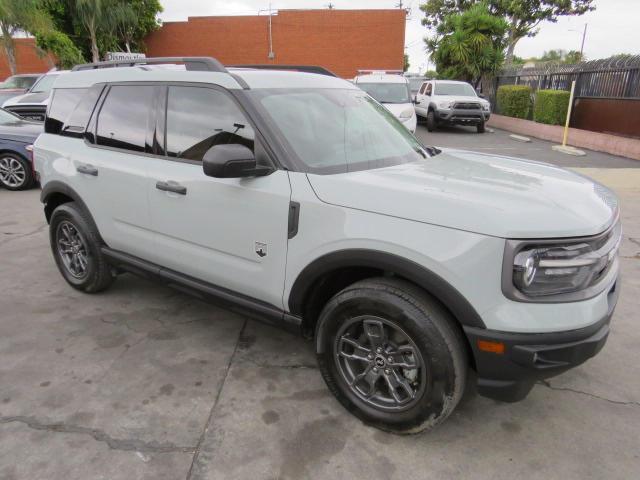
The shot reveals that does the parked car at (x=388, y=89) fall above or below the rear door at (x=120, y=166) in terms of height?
above

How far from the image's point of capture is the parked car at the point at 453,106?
1598 cm

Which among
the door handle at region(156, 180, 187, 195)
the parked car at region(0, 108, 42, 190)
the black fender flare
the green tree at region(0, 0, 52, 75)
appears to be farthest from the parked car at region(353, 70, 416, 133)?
the green tree at region(0, 0, 52, 75)

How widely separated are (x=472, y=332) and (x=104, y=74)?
3246 millimetres

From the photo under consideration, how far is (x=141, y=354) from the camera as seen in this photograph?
3.23 meters

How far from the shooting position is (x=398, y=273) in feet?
7.20

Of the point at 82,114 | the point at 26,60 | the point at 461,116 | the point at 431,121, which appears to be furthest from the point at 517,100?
the point at 26,60

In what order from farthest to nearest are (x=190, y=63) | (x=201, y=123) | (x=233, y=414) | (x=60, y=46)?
(x=60, y=46), (x=190, y=63), (x=201, y=123), (x=233, y=414)

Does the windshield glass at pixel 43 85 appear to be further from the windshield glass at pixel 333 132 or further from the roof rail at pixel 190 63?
the windshield glass at pixel 333 132

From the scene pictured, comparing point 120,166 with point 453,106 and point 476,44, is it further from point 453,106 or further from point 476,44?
point 476,44

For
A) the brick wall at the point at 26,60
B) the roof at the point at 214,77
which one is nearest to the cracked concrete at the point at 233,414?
the roof at the point at 214,77

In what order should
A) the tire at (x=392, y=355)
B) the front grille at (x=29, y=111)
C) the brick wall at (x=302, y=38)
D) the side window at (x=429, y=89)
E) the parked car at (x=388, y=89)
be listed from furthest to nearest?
the brick wall at (x=302, y=38), the side window at (x=429, y=89), the parked car at (x=388, y=89), the front grille at (x=29, y=111), the tire at (x=392, y=355)

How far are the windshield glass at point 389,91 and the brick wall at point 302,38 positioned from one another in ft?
46.2

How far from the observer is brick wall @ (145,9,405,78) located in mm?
26016

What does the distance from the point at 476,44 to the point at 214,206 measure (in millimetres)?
21165
